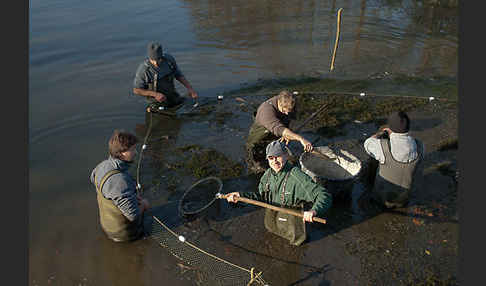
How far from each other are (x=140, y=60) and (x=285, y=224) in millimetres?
8894

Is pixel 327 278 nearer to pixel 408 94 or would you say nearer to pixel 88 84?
pixel 408 94

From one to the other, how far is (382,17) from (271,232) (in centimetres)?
1396

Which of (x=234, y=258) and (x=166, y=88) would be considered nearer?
(x=234, y=258)

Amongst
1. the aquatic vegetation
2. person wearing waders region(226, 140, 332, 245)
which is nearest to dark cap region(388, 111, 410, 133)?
person wearing waders region(226, 140, 332, 245)

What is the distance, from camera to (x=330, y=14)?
53.3 feet

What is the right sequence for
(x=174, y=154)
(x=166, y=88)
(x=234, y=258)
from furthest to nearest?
1. (x=166, y=88)
2. (x=174, y=154)
3. (x=234, y=258)

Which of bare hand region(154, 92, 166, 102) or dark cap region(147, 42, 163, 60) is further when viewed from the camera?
bare hand region(154, 92, 166, 102)

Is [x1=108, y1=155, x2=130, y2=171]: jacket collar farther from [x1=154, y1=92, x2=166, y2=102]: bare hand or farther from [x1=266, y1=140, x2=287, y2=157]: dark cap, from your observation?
[x1=154, y1=92, x2=166, y2=102]: bare hand

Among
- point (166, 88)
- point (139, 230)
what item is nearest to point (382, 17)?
point (166, 88)

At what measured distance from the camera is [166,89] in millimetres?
7930

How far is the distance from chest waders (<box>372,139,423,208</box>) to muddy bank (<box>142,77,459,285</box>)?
30cm

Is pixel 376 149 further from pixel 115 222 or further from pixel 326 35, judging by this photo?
pixel 326 35

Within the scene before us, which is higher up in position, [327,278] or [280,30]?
[280,30]

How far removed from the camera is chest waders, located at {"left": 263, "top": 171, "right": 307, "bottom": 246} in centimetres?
471
